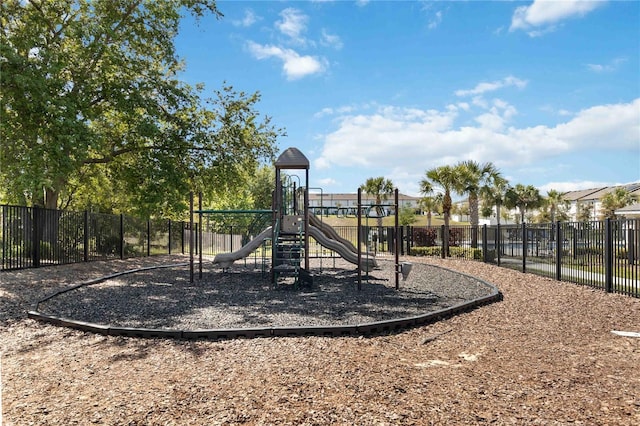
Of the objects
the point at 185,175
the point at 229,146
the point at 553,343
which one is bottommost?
the point at 553,343

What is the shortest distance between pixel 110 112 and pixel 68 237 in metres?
5.67

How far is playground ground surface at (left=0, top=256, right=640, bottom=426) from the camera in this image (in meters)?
3.78

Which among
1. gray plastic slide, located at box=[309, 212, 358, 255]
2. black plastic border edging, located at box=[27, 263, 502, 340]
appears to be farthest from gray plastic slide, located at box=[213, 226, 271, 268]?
black plastic border edging, located at box=[27, 263, 502, 340]

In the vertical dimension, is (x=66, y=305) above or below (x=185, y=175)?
below

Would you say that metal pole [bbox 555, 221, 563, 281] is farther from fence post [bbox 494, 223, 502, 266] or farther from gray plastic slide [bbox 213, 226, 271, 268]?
gray plastic slide [bbox 213, 226, 271, 268]

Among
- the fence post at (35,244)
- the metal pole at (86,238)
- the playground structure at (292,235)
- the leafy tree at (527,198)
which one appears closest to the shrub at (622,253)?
the playground structure at (292,235)

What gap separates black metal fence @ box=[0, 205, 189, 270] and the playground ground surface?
7539 millimetres

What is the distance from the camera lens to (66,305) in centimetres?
866

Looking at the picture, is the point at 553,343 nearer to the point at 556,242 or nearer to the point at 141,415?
the point at 141,415

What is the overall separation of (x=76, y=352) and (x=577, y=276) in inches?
482

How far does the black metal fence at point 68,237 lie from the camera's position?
1379 cm

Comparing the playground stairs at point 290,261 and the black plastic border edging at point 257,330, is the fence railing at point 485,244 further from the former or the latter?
the black plastic border edging at point 257,330

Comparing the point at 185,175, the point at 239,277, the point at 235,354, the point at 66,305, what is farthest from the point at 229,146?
the point at 235,354

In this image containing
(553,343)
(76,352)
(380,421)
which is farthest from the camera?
(553,343)
